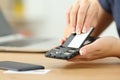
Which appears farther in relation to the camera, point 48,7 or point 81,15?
point 48,7

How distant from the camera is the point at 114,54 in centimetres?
72

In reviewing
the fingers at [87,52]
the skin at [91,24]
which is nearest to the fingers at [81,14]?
the skin at [91,24]

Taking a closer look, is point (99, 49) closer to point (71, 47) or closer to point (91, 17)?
point (71, 47)

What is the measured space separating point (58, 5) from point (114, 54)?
135 centimetres

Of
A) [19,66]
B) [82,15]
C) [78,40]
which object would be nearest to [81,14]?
[82,15]

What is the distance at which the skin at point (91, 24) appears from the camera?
67 cm

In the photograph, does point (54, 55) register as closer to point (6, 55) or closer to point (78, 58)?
point (78, 58)

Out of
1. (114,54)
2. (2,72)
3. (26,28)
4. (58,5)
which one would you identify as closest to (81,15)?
(114,54)

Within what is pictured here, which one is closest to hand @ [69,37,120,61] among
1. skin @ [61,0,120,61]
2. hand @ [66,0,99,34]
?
skin @ [61,0,120,61]

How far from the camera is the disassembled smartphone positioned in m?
0.65

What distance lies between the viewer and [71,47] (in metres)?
0.68

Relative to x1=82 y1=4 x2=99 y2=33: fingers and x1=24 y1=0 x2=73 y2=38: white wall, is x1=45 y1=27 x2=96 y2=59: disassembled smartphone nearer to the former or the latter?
x1=82 y1=4 x2=99 y2=33: fingers

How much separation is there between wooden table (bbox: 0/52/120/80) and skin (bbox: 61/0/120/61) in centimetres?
2

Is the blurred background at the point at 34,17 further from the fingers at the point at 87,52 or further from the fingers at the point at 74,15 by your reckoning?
the fingers at the point at 87,52
